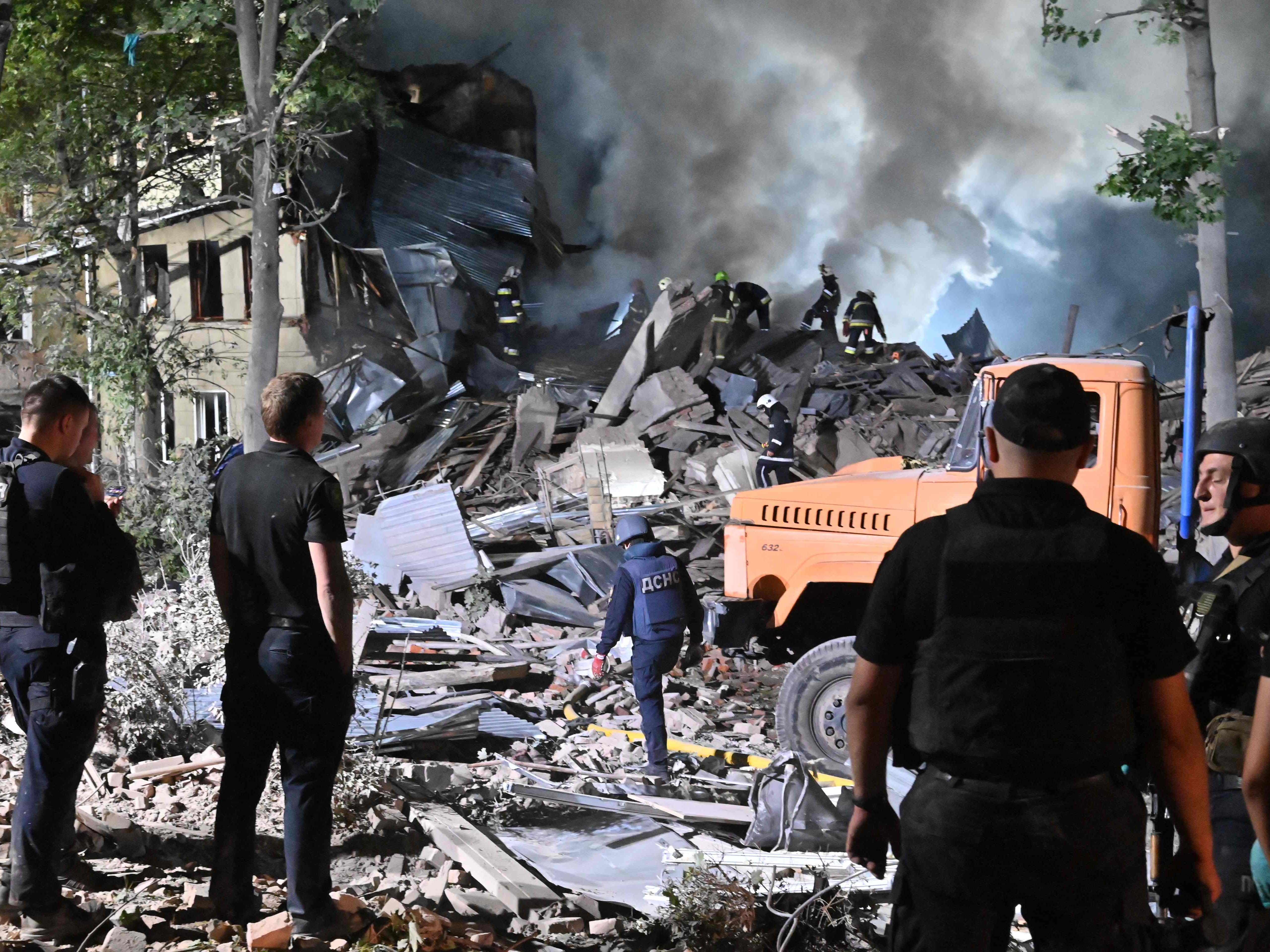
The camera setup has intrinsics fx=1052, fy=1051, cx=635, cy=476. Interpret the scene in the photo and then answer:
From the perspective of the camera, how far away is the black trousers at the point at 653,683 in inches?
247

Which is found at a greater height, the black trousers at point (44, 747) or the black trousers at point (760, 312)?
the black trousers at point (760, 312)

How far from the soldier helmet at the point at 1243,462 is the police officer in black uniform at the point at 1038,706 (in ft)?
2.33

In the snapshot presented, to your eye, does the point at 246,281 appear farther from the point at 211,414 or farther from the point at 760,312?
the point at 760,312

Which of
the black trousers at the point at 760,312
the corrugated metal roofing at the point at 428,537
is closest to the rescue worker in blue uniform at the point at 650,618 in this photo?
the corrugated metal roofing at the point at 428,537

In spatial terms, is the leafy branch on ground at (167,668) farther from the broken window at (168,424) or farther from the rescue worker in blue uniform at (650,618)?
the broken window at (168,424)

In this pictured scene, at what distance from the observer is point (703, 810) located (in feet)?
17.6

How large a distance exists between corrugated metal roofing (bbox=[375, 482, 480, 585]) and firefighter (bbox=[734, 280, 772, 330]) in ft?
33.3

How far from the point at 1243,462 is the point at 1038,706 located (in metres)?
1.09

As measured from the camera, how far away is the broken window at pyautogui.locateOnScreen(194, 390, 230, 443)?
21.9 metres

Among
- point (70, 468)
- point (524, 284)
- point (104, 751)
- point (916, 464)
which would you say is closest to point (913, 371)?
point (524, 284)

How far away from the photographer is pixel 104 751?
561cm

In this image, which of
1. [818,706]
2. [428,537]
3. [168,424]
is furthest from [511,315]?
[818,706]

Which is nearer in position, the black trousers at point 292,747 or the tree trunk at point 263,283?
the black trousers at point 292,747

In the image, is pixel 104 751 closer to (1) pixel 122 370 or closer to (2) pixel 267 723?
(2) pixel 267 723
